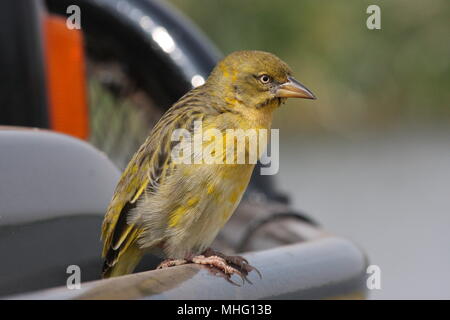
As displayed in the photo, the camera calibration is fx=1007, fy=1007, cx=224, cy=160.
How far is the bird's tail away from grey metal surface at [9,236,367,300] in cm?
20

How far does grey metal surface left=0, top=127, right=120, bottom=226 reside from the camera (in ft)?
5.67

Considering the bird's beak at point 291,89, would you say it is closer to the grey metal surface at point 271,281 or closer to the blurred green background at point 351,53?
the grey metal surface at point 271,281

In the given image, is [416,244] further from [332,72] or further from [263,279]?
[263,279]

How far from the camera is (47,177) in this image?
179cm

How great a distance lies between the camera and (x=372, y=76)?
11.2 meters

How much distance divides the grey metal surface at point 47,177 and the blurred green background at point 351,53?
7.49m

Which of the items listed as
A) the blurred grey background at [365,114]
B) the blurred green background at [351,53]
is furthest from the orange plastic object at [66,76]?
the blurred green background at [351,53]

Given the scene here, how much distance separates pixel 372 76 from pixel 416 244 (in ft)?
13.1

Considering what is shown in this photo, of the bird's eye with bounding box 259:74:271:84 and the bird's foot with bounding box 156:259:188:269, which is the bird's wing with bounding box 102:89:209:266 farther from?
the bird's eye with bounding box 259:74:271:84

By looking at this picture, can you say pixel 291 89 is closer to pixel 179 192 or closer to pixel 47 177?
pixel 179 192

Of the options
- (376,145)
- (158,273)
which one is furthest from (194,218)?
(376,145)

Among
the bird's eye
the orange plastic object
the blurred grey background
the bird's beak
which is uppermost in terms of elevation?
the blurred grey background

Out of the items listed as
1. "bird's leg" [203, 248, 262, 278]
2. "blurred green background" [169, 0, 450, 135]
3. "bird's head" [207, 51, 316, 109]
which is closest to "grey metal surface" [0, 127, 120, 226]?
"bird's leg" [203, 248, 262, 278]

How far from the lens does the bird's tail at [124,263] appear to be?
201cm
